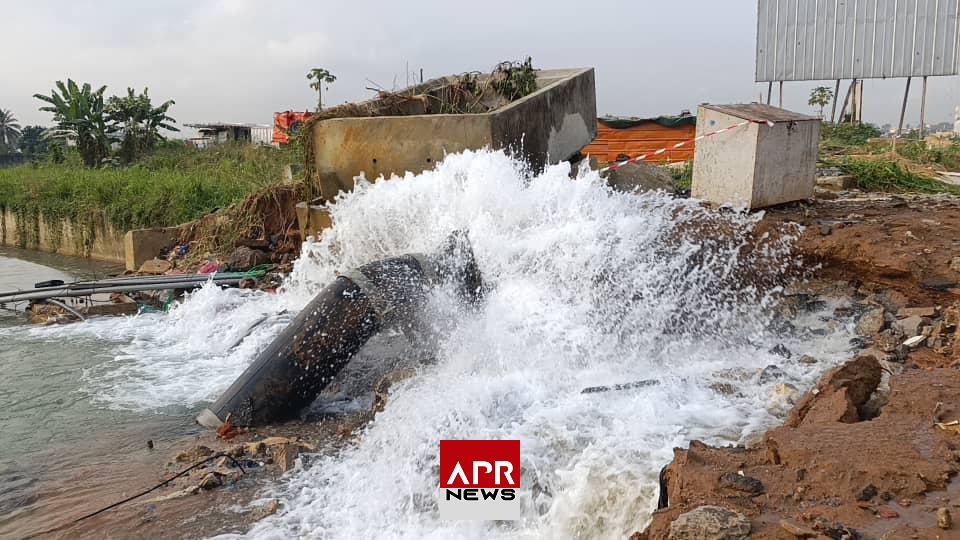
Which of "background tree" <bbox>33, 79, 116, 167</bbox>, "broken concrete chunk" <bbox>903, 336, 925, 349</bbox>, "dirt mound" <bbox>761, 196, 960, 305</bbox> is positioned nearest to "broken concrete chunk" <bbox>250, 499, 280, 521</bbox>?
"broken concrete chunk" <bbox>903, 336, 925, 349</bbox>

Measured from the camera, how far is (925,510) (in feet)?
8.34

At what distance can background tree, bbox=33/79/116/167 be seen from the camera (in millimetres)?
24812

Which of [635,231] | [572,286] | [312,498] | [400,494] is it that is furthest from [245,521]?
[635,231]

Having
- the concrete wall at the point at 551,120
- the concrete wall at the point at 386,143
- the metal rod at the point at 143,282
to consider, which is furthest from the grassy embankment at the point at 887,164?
the metal rod at the point at 143,282

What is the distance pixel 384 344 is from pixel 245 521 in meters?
2.66

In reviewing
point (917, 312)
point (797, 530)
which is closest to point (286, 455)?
point (797, 530)

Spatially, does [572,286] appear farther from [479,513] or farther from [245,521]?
[245,521]

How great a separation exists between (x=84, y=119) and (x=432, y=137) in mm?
21586

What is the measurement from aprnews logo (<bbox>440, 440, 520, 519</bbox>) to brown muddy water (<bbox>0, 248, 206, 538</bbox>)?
6.13 ft

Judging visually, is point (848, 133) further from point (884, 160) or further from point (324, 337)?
point (324, 337)

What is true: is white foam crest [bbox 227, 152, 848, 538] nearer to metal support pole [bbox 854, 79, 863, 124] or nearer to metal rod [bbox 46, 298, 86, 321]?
metal rod [bbox 46, 298, 86, 321]

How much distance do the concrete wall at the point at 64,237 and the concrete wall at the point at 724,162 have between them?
43.7 feet

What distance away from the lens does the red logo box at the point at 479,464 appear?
3699 millimetres

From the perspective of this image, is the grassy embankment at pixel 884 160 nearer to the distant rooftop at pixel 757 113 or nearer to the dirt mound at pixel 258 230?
the distant rooftop at pixel 757 113
